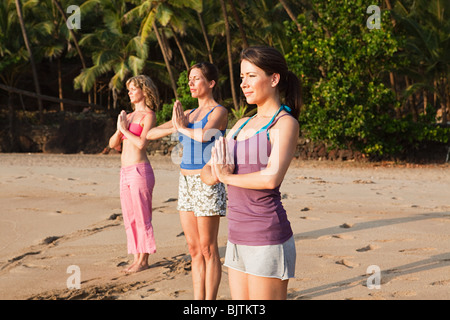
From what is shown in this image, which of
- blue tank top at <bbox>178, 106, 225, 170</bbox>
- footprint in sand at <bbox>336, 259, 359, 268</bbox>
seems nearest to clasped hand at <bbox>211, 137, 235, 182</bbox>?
blue tank top at <bbox>178, 106, 225, 170</bbox>

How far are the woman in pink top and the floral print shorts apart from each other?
1.11 meters

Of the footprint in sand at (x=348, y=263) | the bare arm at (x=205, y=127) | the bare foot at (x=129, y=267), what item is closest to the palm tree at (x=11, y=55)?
the bare foot at (x=129, y=267)

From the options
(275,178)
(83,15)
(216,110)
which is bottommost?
(275,178)

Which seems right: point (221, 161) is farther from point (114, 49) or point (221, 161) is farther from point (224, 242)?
point (114, 49)

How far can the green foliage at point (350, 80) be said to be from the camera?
15.5m

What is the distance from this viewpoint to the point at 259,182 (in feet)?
7.33

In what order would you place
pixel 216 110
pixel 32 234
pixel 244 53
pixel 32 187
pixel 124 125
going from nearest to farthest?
pixel 244 53 → pixel 216 110 → pixel 124 125 → pixel 32 234 → pixel 32 187

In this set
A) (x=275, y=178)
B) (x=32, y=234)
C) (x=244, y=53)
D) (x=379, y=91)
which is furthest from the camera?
(x=379, y=91)

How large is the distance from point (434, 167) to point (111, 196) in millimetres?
10322

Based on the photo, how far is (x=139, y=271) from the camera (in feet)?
16.3

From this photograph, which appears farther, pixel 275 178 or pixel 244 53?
pixel 244 53

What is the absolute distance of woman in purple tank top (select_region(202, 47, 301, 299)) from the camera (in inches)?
88.9

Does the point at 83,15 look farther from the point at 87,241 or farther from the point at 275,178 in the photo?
the point at 275,178

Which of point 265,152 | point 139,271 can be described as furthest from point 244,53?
point 139,271
